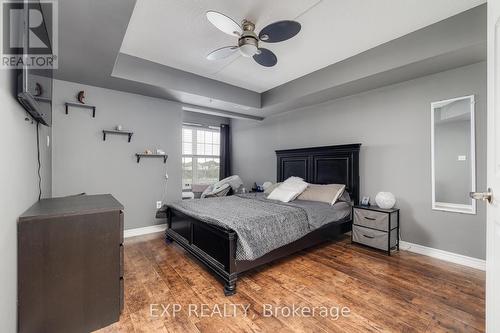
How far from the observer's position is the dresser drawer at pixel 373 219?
9.53ft

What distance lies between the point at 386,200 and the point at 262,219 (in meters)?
1.87

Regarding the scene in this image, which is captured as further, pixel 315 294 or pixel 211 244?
pixel 211 244

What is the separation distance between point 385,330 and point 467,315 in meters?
0.75

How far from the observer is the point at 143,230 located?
3.74 m

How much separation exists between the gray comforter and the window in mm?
2503

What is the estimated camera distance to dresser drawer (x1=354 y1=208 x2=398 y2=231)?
2904 mm

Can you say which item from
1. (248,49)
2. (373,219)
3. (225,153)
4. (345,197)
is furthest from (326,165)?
(225,153)

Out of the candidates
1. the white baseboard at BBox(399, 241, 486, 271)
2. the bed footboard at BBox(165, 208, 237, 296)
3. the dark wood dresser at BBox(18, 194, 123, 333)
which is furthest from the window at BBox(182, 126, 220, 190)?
the white baseboard at BBox(399, 241, 486, 271)

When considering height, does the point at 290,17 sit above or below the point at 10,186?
above

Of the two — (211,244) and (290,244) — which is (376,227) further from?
(211,244)

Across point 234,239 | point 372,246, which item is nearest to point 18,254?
point 234,239

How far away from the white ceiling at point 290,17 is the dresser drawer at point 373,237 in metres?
2.40

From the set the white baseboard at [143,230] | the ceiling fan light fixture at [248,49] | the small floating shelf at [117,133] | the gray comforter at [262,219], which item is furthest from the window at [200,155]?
the ceiling fan light fixture at [248,49]

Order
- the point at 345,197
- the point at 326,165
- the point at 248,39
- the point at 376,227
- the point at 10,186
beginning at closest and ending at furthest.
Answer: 1. the point at 10,186
2. the point at 248,39
3. the point at 376,227
4. the point at 345,197
5. the point at 326,165
